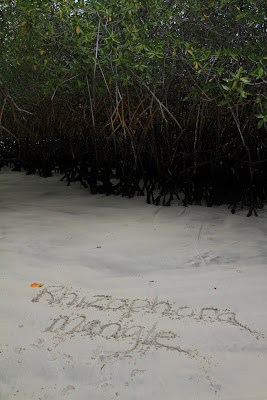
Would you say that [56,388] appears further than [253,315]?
No

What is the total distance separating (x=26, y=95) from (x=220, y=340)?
207 inches

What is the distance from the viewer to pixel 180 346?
197 centimetres

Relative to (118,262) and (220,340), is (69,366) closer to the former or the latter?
(220,340)

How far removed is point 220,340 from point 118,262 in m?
1.18

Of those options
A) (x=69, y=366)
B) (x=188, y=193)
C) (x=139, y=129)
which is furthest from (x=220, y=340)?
(x=139, y=129)

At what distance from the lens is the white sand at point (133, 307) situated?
5.73ft

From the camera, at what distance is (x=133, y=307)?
2363mm

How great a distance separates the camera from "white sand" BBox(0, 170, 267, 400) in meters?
1.75

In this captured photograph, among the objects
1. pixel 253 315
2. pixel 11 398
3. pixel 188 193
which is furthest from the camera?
pixel 188 193

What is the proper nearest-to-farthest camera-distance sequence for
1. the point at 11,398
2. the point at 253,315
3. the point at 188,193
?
1. the point at 11,398
2. the point at 253,315
3. the point at 188,193

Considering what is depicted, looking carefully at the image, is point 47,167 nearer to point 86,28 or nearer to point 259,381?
point 86,28

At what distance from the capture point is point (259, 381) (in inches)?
68.4

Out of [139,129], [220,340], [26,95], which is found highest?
[26,95]

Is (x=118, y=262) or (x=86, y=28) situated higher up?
(x=86, y=28)
